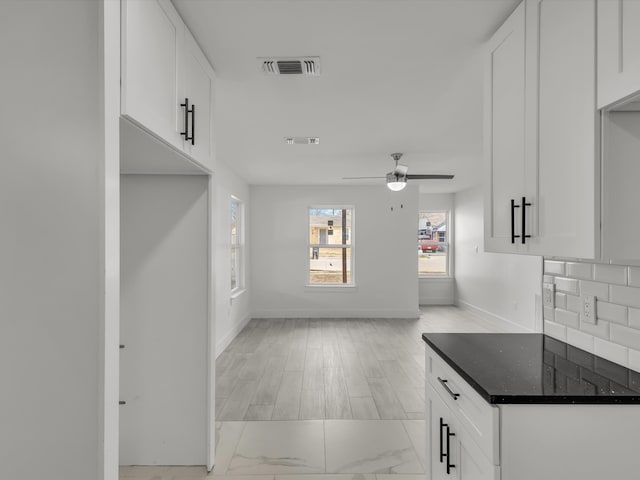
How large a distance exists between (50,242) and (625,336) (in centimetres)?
210

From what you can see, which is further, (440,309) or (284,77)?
(440,309)

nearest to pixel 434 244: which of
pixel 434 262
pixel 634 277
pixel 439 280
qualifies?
pixel 434 262

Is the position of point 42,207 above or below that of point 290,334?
above

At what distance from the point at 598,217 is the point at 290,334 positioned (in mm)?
5188

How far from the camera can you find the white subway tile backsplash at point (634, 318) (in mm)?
1463

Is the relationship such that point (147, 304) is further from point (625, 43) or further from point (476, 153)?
point (476, 153)

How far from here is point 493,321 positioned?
267 inches

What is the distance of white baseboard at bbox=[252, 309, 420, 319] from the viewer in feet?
23.9

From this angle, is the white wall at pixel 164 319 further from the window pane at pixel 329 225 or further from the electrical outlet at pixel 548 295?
the window pane at pixel 329 225

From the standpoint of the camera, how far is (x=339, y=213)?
24.9 ft

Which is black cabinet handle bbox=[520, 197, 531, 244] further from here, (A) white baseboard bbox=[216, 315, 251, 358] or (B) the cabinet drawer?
(A) white baseboard bbox=[216, 315, 251, 358]

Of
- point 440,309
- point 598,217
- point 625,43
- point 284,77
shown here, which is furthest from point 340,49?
point 440,309

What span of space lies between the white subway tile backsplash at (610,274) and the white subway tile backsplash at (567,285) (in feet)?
0.51

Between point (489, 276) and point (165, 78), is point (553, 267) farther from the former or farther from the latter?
point (489, 276)
